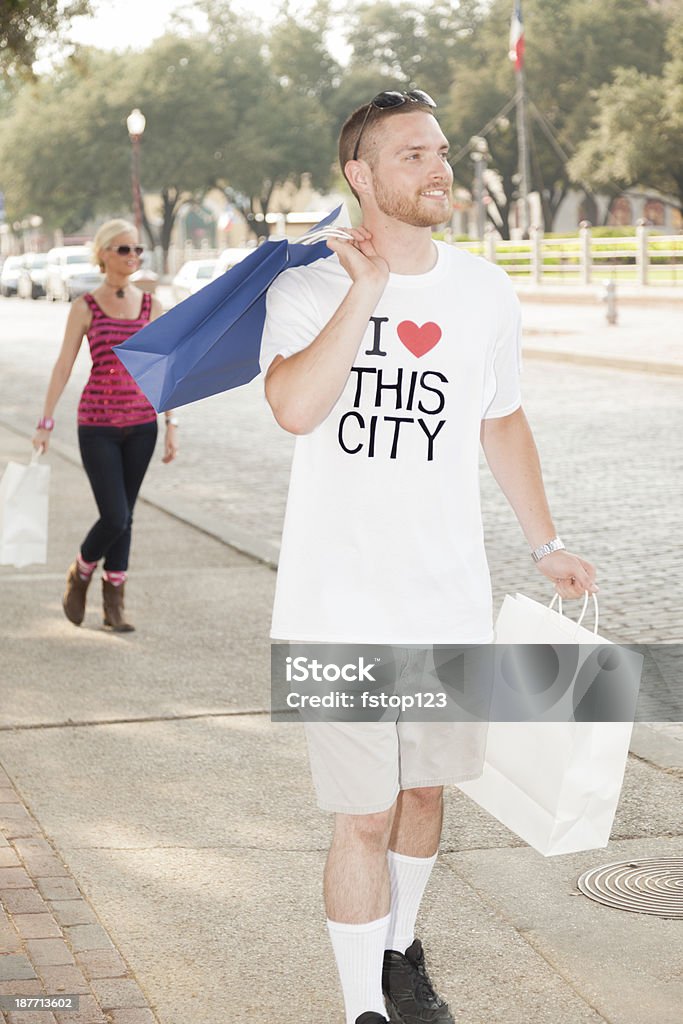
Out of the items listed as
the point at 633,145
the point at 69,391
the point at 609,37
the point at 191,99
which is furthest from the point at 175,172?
the point at 69,391

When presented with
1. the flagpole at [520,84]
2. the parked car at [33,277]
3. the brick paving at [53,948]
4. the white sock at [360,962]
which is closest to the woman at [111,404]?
the brick paving at [53,948]

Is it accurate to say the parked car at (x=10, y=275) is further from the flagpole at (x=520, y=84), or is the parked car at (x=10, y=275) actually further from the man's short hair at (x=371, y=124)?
the man's short hair at (x=371, y=124)

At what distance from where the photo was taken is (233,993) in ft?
12.9

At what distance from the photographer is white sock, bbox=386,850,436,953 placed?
3672mm

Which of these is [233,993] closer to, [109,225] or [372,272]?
[372,272]

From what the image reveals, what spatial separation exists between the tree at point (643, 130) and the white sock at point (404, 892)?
55.7 metres

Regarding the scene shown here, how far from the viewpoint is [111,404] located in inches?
302

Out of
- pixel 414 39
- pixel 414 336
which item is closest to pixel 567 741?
pixel 414 336

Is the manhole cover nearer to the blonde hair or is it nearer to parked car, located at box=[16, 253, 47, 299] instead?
the blonde hair

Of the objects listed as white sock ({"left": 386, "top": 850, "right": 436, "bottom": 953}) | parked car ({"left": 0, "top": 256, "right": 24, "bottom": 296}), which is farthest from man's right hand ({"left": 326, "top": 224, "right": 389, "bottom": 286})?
parked car ({"left": 0, "top": 256, "right": 24, "bottom": 296})

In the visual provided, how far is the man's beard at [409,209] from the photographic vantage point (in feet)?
11.0

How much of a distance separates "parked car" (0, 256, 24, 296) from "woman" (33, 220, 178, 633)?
60609 mm

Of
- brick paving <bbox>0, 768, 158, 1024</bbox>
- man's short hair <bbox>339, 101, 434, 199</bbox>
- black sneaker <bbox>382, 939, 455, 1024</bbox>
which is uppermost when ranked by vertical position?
man's short hair <bbox>339, 101, 434, 199</bbox>

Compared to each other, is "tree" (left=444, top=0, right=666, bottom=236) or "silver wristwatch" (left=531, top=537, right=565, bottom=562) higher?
"tree" (left=444, top=0, right=666, bottom=236)
